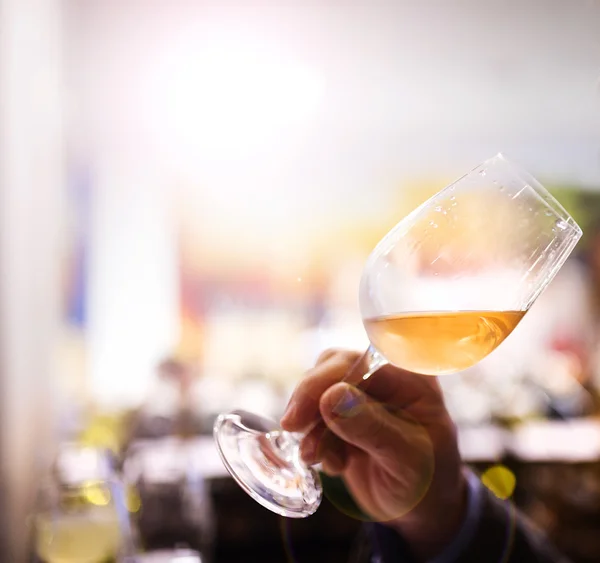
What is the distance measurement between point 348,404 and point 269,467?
10 cm

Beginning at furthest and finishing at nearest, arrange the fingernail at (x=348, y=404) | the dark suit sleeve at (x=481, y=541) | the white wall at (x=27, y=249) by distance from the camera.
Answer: the white wall at (x=27, y=249), the dark suit sleeve at (x=481, y=541), the fingernail at (x=348, y=404)

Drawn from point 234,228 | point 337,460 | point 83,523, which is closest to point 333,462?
point 337,460

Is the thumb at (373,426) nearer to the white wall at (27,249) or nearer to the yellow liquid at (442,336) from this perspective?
the yellow liquid at (442,336)

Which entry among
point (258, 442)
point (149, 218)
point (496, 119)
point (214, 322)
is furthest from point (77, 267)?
point (258, 442)

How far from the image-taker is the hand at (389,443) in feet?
1.73

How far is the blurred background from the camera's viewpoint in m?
1.77

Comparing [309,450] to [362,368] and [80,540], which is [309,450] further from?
[80,540]

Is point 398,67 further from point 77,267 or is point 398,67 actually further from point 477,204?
point 477,204

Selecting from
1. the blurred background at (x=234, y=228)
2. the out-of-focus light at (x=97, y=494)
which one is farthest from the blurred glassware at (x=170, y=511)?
the out-of-focus light at (x=97, y=494)

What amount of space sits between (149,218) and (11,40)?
2798mm

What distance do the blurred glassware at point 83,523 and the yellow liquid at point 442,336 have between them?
1.33 feet

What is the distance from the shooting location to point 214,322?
442 cm

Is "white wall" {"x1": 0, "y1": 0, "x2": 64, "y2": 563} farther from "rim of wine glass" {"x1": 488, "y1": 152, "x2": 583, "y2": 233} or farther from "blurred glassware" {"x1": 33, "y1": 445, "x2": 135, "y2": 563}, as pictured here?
"rim of wine glass" {"x1": 488, "y1": 152, "x2": 583, "y2": 233}

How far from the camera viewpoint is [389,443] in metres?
0.57
